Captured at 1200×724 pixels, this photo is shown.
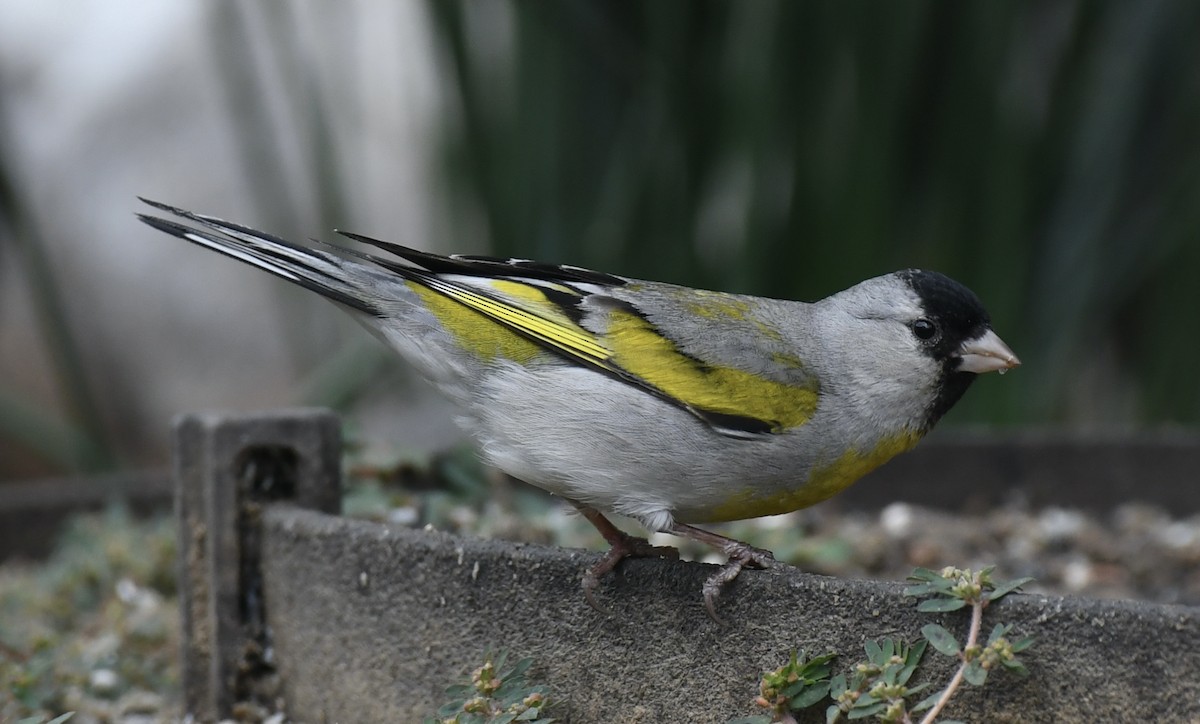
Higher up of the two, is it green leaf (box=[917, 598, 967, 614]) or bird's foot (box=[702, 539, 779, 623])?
green leaf (box=[917, 598, 967, 614])

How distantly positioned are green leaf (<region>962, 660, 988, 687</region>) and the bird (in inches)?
Result: 19.3

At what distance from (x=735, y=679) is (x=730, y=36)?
3779mm

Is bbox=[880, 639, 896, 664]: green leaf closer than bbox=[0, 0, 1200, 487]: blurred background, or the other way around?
bbox=[880, 639, 896, 664]: green leaf

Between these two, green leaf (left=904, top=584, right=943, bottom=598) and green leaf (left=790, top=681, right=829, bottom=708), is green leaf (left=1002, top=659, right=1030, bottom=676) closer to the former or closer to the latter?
green leaf (left=904, top=584, right=943, bottom=598)

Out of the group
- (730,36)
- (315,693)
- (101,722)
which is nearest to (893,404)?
(315,693)

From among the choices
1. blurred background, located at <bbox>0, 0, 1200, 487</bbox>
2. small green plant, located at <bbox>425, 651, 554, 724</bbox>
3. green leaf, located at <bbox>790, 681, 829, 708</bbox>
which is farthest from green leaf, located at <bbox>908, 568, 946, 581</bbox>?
blurred background, located at <bbox>0, 0, 1200, 487</bbox>

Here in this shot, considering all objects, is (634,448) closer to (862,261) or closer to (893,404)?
(893,404)

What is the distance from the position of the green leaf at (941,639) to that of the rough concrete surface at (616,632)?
1.4 inches

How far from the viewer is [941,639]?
1895mm

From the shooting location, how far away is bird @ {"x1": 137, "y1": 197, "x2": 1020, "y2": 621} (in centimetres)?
244

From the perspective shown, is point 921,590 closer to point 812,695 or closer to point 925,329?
point 812,695

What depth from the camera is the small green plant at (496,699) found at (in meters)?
2.10

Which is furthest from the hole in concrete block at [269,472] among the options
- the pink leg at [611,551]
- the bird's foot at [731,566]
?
the bird's foot at [731,566]

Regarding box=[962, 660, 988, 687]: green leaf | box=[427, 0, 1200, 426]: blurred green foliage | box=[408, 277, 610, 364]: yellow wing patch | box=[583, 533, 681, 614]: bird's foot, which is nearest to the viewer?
box=[962, 660, 988, 687]: green leaf
